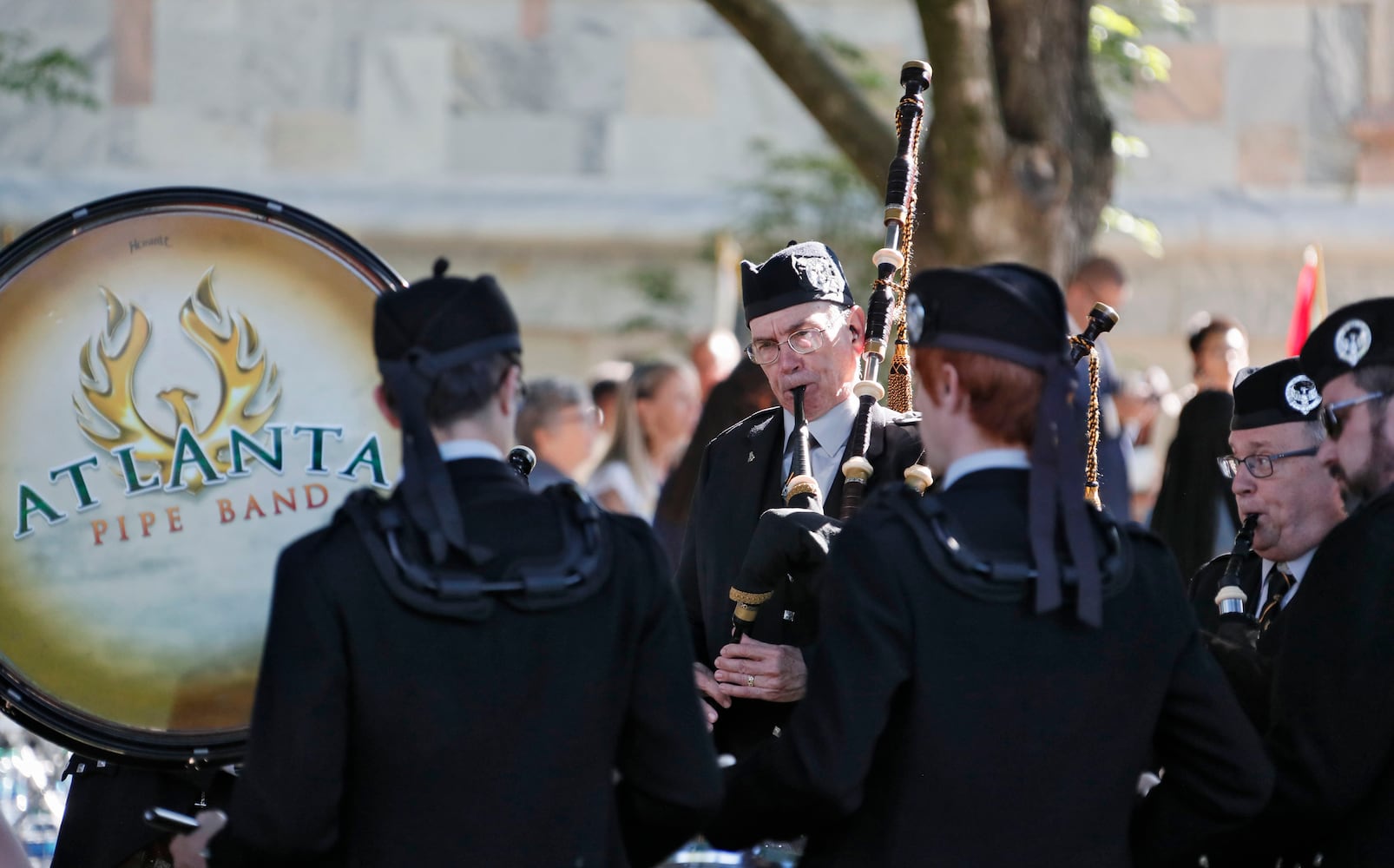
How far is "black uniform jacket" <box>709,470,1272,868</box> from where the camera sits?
2729mm

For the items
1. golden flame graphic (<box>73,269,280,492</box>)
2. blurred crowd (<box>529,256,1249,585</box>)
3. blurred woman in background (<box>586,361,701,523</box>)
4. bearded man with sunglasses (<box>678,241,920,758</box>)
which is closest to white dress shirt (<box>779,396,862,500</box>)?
bearded man with sunglasses (<box>678,241,920,758</box>)

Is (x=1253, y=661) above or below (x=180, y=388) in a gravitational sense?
below

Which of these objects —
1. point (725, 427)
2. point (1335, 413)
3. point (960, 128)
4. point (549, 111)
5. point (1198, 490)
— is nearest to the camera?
point (1335, 413)

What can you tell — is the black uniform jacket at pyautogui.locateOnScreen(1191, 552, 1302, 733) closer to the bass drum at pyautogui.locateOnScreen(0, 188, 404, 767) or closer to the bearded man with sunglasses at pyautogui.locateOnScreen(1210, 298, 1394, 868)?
the bearded man with sunglasses at pyautogui.locateOnScreen(1210, 298, 1394, 868)

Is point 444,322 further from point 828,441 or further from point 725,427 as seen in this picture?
point 725,427

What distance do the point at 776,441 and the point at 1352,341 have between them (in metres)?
1.25

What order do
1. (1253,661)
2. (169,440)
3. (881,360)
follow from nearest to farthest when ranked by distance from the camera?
(1253,661), (169,440), (881,360)

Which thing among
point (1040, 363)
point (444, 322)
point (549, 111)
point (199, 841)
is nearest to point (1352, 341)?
point (1040, 363)

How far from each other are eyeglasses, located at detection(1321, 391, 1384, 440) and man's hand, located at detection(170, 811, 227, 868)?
6.34 feet

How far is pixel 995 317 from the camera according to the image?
2.79 meters

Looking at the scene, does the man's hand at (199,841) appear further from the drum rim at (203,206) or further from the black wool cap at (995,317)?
the black wool cap at (995,317)

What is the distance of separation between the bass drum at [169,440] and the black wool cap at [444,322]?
2.54ft

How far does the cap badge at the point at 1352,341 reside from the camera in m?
3.18

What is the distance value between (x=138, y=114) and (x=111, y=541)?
26.8 feet
